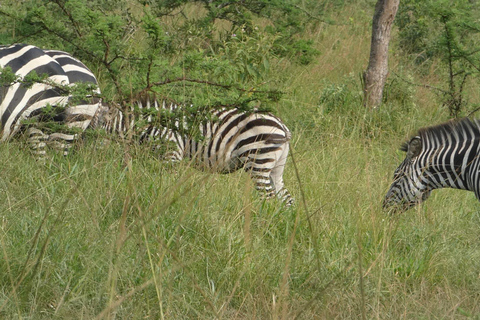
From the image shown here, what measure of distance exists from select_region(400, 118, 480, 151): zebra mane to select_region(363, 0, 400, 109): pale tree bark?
277cm

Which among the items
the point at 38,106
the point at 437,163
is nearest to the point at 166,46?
the point at 38,106

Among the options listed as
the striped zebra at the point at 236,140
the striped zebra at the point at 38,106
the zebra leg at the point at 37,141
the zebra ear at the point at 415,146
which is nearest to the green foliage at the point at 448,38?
the zebra ear at the point at 415,146

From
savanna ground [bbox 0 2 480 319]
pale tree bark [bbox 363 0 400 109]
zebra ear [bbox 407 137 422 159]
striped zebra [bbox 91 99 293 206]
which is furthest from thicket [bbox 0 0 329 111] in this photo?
zebra ear [bbox 407 137 422 159]

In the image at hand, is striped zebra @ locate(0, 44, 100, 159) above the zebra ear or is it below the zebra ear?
below

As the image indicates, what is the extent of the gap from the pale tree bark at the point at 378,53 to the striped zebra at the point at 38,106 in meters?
3.89

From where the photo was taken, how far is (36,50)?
5.21m

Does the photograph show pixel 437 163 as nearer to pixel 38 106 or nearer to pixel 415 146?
pixel 415 146

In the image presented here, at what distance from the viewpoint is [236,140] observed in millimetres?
4984

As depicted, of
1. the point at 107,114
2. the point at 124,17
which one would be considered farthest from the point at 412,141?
the point at 124,17

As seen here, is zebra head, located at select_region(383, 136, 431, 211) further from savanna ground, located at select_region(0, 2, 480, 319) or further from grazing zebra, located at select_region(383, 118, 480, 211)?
savanna ground, located at select_region(0, 2, 480, 319)

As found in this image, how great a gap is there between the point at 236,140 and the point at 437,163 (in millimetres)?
1606

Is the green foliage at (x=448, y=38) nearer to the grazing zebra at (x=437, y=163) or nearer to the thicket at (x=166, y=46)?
the thicket at (x=166, y=46)

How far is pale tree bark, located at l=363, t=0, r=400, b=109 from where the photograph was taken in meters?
7.42

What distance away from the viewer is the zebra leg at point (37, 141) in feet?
15.6
